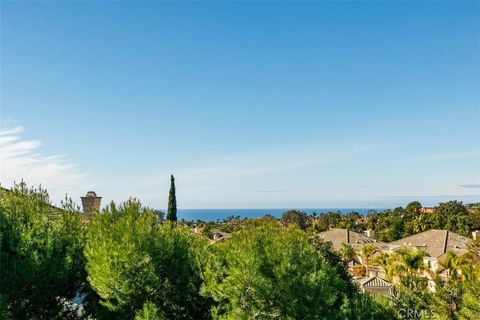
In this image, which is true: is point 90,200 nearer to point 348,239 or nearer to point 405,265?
point 405,265

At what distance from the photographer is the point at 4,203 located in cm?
1190

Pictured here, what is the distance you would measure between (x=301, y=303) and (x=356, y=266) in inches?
1506

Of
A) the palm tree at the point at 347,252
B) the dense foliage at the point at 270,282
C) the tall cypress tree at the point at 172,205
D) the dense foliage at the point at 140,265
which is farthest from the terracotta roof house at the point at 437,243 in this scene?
the dense foliage at the point at 140,265

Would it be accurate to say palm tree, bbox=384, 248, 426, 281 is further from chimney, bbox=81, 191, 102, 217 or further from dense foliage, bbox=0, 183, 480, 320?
chimney, bbox=81, 191, 102, 217

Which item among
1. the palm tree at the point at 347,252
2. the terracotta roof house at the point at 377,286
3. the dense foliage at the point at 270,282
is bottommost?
the terracotta roof house at the point at 377,286

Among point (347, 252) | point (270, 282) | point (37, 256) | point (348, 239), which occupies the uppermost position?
point (37, 256)

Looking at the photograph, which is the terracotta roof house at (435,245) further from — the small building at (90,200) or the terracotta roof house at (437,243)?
the small building at (90,200)

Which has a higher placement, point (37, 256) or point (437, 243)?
point (37, 256)

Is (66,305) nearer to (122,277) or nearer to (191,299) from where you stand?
(122,277)

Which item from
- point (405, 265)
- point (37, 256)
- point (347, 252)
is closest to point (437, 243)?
point (347, 252)

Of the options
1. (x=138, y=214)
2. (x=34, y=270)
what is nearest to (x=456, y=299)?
(x=138, y=214)

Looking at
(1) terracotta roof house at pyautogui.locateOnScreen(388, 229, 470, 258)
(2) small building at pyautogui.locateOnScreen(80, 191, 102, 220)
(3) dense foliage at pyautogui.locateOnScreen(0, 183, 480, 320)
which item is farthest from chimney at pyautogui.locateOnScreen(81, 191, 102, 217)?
(1) terracotta roof house at pyautogui.locateOnScreen(388, 229, 470, 258)

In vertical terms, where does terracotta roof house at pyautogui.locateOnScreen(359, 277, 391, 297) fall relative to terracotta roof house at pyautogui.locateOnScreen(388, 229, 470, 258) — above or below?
below

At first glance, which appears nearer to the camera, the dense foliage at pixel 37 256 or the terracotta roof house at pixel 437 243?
the dense foliage at pixel 37 256
